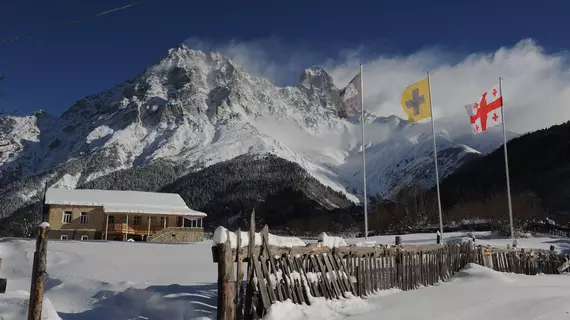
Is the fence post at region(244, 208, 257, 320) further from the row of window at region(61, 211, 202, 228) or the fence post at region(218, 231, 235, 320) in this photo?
the row of window at region(61, 211, 202, 228)

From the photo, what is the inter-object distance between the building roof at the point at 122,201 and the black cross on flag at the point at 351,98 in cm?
3195

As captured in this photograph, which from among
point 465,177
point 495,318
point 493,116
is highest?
point 465,177

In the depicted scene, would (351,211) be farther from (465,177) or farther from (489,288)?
(489,288)

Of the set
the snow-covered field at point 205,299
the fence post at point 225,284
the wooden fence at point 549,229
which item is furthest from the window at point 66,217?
the fence post at point 225,284

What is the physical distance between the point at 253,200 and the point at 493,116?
→ 13326cm

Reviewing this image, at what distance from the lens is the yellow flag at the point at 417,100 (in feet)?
79.8

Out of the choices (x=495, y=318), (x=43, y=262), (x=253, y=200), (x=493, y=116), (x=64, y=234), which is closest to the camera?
(x=43, y=262)

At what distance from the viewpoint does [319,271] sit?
11.1 m

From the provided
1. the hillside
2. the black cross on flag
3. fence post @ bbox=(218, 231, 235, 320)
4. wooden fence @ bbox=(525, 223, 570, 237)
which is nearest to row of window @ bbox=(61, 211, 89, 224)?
the black cross on flag

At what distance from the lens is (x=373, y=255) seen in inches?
507

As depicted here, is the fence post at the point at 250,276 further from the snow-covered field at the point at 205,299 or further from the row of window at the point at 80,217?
the row of window at the point at 80,217

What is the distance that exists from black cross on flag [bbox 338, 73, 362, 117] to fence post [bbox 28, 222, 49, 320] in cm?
1654

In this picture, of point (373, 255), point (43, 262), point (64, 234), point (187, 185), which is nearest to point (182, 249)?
point (373, 255)

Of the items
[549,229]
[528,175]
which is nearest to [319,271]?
[549,229]
